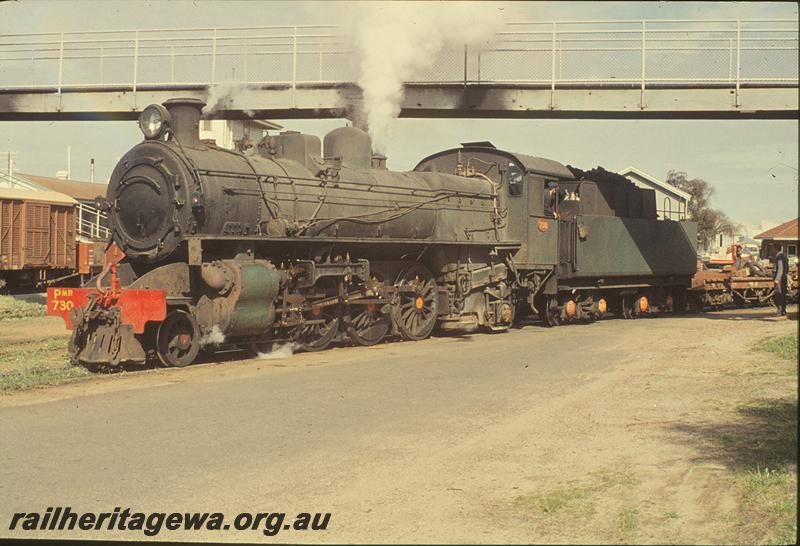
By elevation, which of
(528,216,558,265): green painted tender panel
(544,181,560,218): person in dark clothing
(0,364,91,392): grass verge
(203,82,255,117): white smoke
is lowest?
(0,364,91,392): grass verge

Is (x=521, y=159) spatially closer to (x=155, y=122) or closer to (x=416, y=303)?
(x=416, y=303)

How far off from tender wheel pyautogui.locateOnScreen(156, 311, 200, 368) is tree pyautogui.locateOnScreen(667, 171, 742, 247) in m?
45.4

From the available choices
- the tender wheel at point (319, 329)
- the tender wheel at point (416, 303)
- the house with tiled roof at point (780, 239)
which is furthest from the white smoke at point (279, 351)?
the house with tiled roof at point (780, 239)

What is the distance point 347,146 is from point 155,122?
396 centimetres

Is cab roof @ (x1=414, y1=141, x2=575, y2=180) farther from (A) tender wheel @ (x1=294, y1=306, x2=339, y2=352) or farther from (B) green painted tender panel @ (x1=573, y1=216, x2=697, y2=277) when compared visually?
(A) tender wheel @ (x1=294, y1=306, x2=339, y2=352)

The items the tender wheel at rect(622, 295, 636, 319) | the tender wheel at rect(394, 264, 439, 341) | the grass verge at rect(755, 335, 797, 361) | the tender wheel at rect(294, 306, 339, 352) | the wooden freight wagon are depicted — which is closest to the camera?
the grass verge at rect(755, 335, 797, 361)

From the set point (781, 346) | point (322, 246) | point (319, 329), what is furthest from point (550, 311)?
point (322, 246)

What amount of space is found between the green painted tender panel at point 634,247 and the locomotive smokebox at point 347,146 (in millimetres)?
6719

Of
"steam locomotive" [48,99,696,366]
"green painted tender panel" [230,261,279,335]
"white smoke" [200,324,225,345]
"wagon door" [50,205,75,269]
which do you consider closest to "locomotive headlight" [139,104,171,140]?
"steam locomotive" [48,99,696,366]

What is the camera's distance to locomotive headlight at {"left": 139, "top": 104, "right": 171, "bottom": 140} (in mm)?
13711

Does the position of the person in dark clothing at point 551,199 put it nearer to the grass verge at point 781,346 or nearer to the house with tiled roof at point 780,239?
the grass verge at point 781,346

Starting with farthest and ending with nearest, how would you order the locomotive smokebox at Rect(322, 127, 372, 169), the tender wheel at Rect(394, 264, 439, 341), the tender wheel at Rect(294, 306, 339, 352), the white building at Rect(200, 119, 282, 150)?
the white building at Rect(200, 119, 282, 150) < the tender wheel at Rect(394, 264, 439, 341) < the locomotive smokebox at Rect(322, 127, 372, 169) < the tender wheel at Rect(294, 306, 339, 352)

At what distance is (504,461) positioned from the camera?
7148 millimetres

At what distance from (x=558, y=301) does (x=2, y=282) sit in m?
18.2
